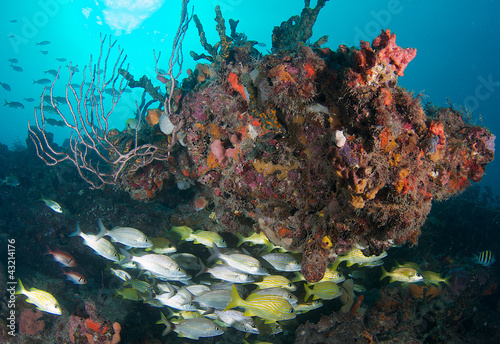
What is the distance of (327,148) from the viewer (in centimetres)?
286

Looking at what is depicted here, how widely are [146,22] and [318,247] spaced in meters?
79.6

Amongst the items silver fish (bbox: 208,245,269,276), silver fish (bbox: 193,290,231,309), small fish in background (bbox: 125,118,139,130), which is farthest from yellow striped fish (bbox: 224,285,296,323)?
small fish in background (bbox: 125,118,139,130)

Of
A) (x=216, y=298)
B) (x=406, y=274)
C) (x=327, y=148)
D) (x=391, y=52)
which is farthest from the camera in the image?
(x=406, y=274)

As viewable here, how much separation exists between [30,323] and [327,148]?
26.1ft

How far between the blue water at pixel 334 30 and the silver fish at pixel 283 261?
2714 inches

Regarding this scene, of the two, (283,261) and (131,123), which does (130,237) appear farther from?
(131,123)

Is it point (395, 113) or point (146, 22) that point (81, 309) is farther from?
point (146, 22)

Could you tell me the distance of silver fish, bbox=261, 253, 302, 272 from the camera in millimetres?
3930

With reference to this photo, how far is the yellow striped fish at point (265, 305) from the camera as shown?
3.23 meters

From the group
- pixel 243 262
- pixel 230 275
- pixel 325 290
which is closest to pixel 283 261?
pixel 243 262

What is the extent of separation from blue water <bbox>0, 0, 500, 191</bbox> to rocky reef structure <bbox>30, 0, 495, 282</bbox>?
221 feet

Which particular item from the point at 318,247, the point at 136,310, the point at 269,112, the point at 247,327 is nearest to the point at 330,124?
the point at 269,112

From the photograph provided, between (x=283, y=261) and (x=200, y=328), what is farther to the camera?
(x=283, y=261)

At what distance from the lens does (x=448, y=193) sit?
3.17m
